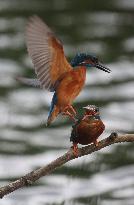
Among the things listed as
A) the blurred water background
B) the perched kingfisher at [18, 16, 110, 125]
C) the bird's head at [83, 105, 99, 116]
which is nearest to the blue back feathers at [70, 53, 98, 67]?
A: the perched kingfisher at [18, 16, 110, 125]

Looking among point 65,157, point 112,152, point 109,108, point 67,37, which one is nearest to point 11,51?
point 67,37

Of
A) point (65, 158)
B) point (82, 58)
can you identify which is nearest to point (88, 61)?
point (82, 58)

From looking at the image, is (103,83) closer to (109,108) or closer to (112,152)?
(109,108)

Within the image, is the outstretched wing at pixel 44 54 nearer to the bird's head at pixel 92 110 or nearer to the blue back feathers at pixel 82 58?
the blue back feathers at pixel 82 58

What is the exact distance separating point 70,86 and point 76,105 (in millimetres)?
4245

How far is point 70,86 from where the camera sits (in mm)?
2104

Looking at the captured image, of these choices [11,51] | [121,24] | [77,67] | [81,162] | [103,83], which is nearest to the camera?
[77,67]

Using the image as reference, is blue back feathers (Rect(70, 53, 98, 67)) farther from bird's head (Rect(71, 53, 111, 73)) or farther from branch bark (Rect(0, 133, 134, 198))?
branch bark (Rect(0, 133, 134, 198))

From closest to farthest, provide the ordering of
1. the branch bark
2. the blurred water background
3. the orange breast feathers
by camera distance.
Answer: the orange breast feathers → the branch bark → the blurred water background

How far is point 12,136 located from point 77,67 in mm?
4055

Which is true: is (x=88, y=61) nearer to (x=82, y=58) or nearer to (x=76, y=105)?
(x=82, y=58)

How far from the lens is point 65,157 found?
2223mm

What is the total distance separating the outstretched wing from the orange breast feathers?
0.08 feet

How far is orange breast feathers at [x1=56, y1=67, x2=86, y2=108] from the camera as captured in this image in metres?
2.08
